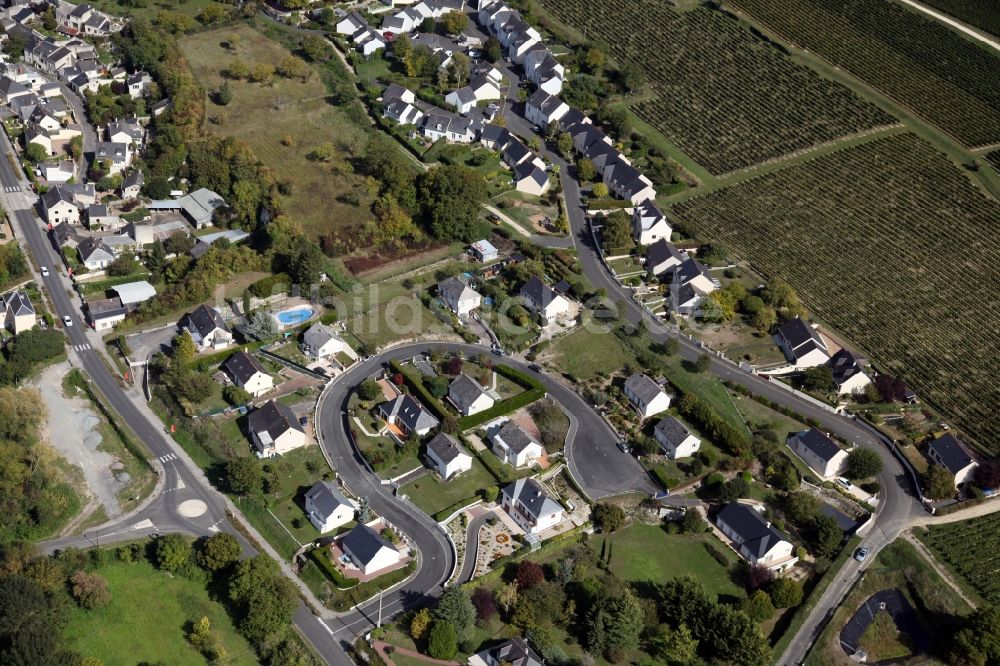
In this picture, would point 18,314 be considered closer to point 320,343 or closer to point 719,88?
point 320,343

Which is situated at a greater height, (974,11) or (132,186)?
(974,11)

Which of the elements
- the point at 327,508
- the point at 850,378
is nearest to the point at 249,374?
the point at 327,508

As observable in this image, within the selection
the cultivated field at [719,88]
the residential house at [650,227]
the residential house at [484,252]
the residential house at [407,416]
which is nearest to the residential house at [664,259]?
the residential house at [650,227]

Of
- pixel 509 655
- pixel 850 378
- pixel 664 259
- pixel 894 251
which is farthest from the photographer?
pixel 894 251

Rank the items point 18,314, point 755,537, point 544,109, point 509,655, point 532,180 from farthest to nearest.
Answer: point 544,109
point 532,180
point 18,314
point 755,537
point 509,655

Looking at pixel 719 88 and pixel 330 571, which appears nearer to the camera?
pixel 330 571

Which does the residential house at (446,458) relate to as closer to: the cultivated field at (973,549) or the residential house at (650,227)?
the cultivated field at (973,549)
